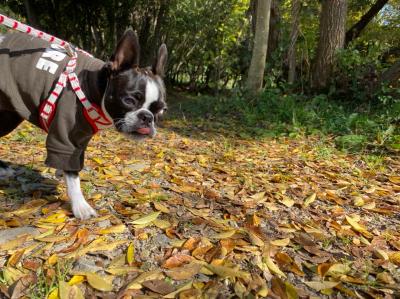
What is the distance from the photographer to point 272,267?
96.8 inches

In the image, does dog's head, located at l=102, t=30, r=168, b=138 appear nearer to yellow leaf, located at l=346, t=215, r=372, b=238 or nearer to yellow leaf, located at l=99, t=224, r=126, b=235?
yellow leaf, located at l=99, t=224, r=126, b=235

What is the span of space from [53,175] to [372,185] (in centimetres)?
327

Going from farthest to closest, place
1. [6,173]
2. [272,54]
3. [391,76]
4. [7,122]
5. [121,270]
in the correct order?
[272,54]
[391,76]
[6,173]
[7,122]
[121,270]

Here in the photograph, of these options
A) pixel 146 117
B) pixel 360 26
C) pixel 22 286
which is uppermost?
pixel 360 26

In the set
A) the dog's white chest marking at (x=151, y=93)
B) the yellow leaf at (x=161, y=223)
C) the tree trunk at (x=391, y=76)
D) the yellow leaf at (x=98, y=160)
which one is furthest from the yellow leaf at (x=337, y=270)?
the tree trunk at (x=391, y=76)

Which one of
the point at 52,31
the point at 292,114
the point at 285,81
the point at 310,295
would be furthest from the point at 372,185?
the point at 52,31

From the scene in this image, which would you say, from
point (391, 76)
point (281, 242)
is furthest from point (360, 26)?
point (281, 242)

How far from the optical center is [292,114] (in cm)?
676

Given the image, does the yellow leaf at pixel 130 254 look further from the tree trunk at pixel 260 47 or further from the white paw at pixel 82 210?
the tree trunk at pixel 260 47

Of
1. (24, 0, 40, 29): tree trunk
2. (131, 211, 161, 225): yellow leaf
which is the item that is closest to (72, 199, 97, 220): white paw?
(131, 211, 161, 225): yellow leaf

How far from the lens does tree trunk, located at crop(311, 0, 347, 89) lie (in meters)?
8.10

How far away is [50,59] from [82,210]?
1140mm

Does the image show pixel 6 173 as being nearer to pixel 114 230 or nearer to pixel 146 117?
pixel 114 230

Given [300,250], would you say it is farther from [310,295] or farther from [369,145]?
[369,145]
